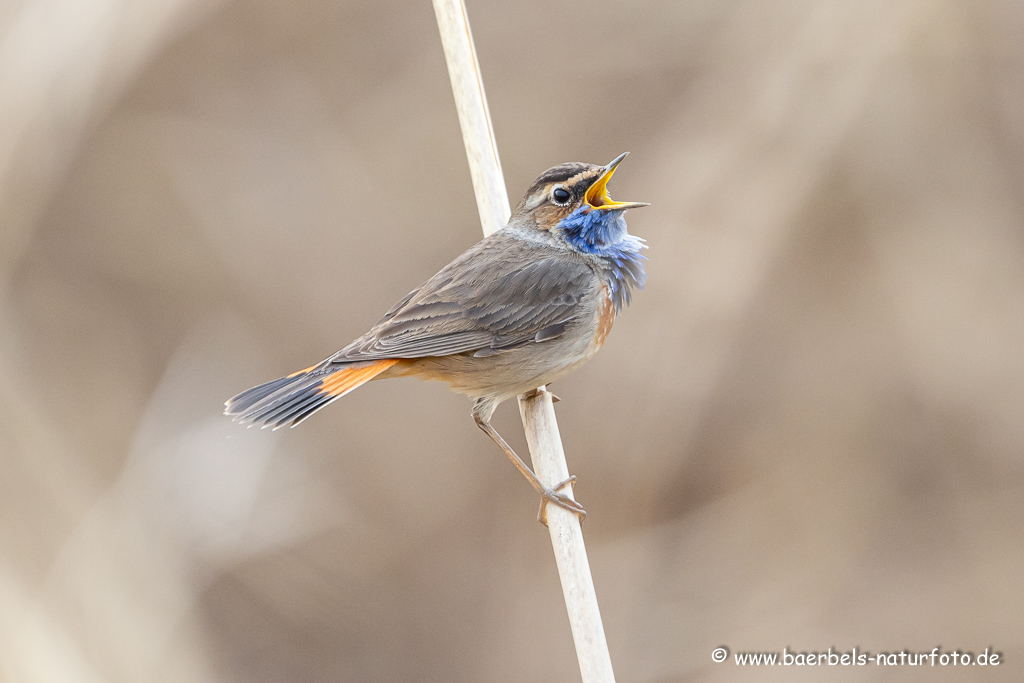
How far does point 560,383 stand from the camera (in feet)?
16.5

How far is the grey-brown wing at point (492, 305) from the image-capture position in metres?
3.63

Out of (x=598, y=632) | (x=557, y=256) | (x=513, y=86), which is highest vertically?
(x=513, y=86)

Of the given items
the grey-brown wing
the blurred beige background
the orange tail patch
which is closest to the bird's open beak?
the grey-brown wing

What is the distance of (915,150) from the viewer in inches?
180

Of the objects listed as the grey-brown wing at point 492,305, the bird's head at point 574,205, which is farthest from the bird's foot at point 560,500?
the bird's head at point 574,205

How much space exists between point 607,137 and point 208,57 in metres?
2.48

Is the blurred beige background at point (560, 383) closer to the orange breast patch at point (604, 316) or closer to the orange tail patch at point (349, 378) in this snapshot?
the orange breast patch at point (604, 316)

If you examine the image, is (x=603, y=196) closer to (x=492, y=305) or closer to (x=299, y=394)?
(x=492, y=305)

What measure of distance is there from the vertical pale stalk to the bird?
86 mm

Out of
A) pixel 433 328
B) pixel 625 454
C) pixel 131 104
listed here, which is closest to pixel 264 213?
pixel 131 104

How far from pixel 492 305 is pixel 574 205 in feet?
2.14

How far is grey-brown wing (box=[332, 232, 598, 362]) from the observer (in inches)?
143

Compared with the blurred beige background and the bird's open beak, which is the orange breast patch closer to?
the bird's open beak

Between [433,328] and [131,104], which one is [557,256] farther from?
[131,104]
